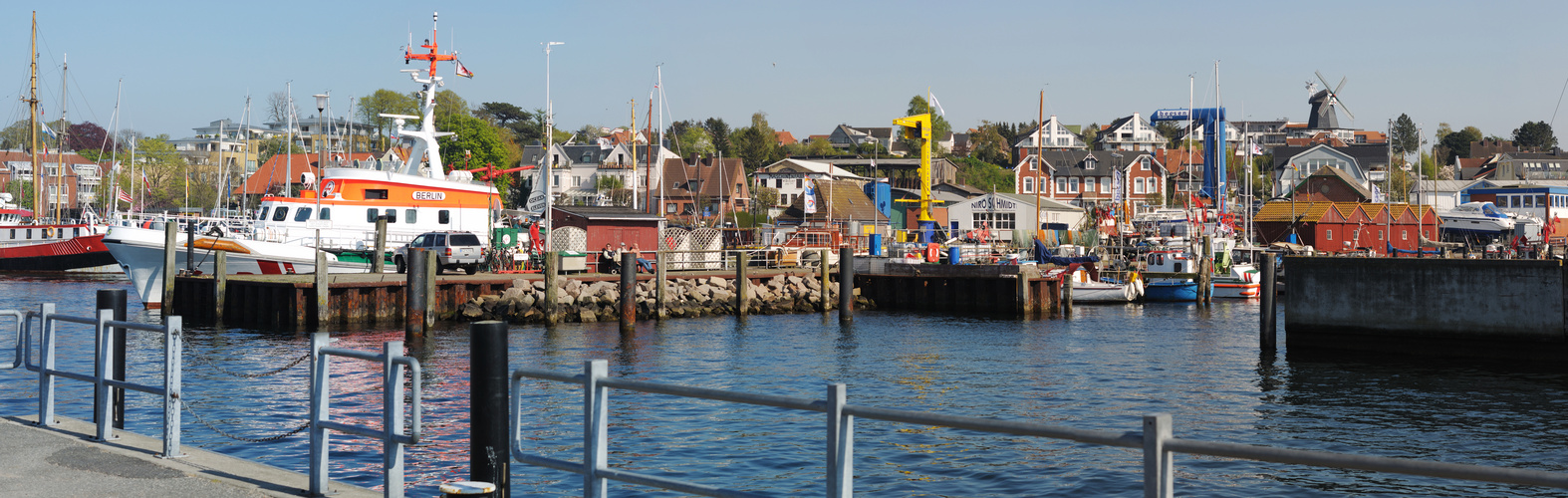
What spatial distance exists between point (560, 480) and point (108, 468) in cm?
522

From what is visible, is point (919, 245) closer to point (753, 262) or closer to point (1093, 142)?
point (753, 262)

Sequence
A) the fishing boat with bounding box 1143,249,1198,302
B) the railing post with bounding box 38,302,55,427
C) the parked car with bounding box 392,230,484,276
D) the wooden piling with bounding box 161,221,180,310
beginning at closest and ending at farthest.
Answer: the railing post with bounding box 38,302,55,427, the wooden piling with bounding box 161,221,180,310, the parked car with bounding box 392,230,484,276, the fishing boat with bounding box 1143,249,1198,302

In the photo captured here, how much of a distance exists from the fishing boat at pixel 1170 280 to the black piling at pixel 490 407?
4440 cm

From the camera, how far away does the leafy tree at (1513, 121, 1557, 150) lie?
175962 mm

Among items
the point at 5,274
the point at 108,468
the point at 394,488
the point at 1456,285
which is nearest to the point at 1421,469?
the point at 394,488

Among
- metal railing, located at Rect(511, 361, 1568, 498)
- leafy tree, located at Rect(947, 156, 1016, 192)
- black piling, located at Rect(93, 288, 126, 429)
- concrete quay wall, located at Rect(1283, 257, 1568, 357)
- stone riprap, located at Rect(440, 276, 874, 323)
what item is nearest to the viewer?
metal railing, located at Rect(511, 361, 1568, 498)

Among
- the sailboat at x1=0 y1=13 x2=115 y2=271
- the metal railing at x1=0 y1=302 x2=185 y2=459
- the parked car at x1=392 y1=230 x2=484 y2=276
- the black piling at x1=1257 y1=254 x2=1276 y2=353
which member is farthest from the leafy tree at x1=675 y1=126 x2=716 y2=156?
the metal railing at x1=0 y1=302 x2=185 y2=459

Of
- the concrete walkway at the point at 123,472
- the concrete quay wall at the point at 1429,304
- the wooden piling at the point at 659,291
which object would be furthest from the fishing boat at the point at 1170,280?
the concrete walkway at the point at 123,472

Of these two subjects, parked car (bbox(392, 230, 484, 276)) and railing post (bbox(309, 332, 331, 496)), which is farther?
parked car (bbox(392, 230, 484, 276))

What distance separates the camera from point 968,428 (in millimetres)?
5121

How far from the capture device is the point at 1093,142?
178875 millimetres

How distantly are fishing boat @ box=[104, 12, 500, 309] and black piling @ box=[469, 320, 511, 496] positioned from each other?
101 feet

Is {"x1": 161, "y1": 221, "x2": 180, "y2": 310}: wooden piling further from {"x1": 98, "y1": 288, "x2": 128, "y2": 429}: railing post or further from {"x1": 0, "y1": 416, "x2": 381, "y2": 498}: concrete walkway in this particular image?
{"x1": 0, "y1": 416, "x2": 381, "y2": 498}: concrete walkway

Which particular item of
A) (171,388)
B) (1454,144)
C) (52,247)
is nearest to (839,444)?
(171,388)
